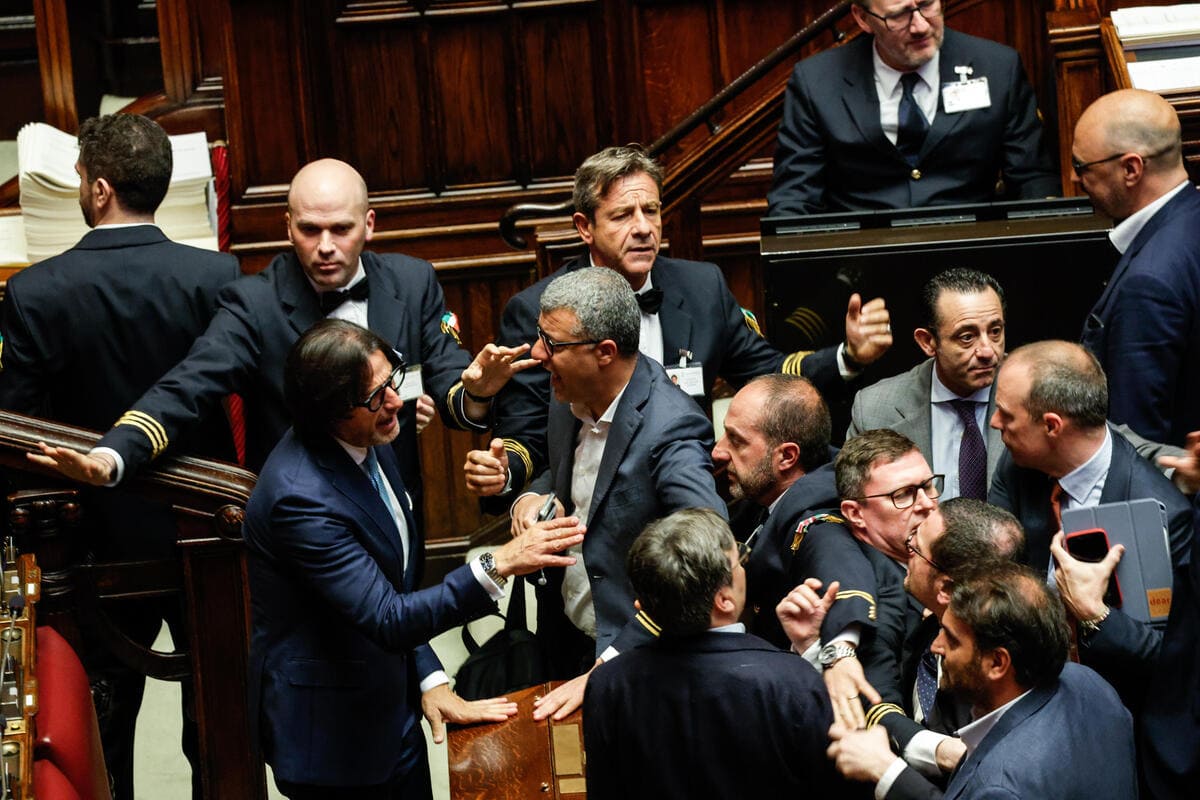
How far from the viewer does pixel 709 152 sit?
4.71m

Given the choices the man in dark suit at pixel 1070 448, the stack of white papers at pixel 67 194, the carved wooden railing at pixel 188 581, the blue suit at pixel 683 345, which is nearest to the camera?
the man in dark suit at pixel 1070 448

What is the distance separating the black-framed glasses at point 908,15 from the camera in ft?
13.3

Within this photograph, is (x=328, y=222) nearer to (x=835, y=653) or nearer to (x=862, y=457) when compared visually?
(x=862, y=457)

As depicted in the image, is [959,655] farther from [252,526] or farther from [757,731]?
[252,526]

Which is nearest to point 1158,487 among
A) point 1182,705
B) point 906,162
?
point 1182,705

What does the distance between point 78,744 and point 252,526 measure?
514 mm

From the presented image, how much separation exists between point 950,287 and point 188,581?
6.02 ft

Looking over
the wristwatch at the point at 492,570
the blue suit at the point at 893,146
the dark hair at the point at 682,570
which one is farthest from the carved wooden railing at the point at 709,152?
the dark hair at the point at 682,570

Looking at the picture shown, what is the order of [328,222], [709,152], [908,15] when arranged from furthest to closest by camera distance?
[709,152] < [908,15] < [328,222]

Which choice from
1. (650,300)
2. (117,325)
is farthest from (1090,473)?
(117,325)

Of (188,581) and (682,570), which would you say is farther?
(188,581)

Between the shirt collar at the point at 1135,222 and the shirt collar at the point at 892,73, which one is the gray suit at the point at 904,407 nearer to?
the shirt collar at the point at 1135,222

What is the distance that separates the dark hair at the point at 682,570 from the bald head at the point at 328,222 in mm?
1424

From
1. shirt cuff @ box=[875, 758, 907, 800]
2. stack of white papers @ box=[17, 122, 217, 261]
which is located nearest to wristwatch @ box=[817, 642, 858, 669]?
shirt cuff @ box=[875, 758, 907, 800]
